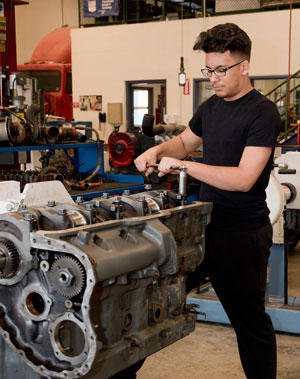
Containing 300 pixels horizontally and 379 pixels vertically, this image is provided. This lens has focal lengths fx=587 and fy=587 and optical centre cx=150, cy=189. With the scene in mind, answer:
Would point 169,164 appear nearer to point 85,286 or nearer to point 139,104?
point 85,286

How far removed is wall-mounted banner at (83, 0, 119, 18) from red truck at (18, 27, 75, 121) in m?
0.91

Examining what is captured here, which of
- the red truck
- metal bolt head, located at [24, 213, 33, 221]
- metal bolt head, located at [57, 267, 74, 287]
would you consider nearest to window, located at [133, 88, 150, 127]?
the red truck

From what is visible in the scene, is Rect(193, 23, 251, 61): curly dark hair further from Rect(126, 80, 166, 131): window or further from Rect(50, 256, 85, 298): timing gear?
Rect(126, 80, 166, 131): window

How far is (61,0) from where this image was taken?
12.8 metres

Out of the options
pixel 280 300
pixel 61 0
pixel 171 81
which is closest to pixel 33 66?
pixel 171 81

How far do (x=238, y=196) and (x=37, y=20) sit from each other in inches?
453

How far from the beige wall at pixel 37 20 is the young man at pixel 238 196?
11147mm

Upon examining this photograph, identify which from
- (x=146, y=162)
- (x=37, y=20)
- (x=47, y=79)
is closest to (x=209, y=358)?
(x=146, y=162)

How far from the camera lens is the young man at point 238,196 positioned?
6.67 feet

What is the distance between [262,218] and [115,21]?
8.38 meters

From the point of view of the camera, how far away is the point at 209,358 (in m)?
3.01

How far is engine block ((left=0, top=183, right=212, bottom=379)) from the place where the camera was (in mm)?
1493

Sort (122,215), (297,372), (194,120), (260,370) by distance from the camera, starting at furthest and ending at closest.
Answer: (297,372) → (194,120) → (260,370) → (122,215)

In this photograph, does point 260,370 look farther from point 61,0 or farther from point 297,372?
point 61,0
